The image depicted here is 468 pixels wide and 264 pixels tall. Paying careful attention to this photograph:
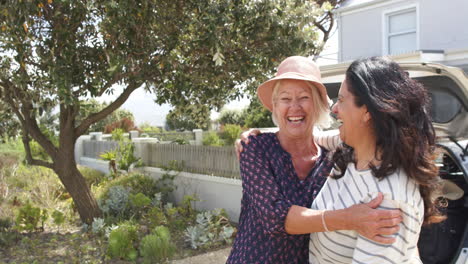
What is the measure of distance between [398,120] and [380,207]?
299mm

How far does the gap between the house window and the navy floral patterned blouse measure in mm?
11694

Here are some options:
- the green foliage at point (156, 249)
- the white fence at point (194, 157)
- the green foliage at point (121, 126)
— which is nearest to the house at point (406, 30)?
the white fence at point (194, 157)

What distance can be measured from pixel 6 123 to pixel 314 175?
732 cm

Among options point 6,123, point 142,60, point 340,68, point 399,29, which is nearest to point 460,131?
point 340,68

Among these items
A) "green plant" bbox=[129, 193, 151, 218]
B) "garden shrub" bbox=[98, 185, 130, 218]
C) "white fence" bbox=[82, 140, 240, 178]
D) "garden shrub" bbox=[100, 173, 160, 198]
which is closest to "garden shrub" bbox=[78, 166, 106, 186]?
"white fence" bbox=[82, 140, 240, 178]

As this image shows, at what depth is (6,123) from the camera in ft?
25.3

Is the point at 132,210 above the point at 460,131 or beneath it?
beneath

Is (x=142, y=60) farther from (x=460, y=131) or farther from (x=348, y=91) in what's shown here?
(x=348, y=91)

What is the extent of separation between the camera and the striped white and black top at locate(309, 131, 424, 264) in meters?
1.42

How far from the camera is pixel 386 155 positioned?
1.45 m

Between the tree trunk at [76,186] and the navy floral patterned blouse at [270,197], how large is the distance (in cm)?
551

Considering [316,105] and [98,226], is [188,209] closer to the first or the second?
[98,226]

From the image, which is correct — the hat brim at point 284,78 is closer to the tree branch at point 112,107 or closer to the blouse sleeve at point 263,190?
the blouse sleeve at point 263,190

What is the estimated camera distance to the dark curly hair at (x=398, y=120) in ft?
4.72
